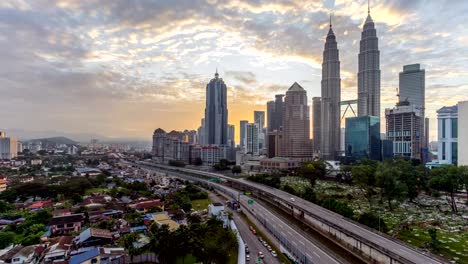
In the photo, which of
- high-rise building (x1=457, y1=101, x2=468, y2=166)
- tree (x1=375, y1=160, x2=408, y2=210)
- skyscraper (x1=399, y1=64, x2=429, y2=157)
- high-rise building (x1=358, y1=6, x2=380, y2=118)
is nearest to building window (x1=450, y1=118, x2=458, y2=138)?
high-rise building (x1=457, y1=101, x2=468, y2=166)

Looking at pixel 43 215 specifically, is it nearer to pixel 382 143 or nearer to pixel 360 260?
pixel 360 260

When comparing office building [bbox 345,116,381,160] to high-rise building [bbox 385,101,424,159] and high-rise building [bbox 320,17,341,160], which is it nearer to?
high-rise building [bbox 385,101,424,159]

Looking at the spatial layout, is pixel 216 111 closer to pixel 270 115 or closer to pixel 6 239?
pixel 270 115

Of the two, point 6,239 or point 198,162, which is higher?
point 6,239

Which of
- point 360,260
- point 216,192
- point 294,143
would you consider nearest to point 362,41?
point 294,143

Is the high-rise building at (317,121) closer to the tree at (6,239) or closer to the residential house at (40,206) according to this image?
the residential house at (40,206)

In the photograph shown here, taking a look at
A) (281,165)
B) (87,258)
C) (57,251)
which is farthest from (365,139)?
(57,251)
